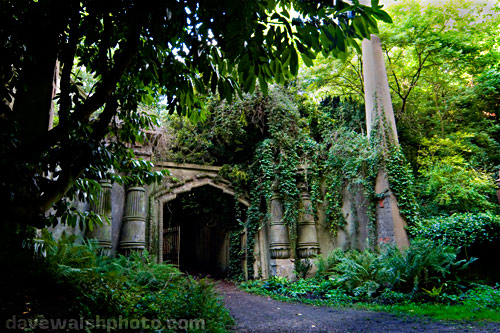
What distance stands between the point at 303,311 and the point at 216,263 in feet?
27.9

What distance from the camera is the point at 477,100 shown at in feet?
40.7

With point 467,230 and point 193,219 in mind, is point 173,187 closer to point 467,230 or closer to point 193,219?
point 193,219

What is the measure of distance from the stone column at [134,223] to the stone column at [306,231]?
4.31m

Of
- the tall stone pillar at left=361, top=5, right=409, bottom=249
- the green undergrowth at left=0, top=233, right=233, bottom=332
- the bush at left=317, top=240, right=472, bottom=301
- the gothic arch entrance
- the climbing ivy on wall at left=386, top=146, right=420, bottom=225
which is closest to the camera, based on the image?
the green undergrowth at left=0, top=233, right=233, bottom=332

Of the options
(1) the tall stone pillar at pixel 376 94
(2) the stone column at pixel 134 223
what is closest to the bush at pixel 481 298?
(1) the tall stone pillar at pixel 376 94

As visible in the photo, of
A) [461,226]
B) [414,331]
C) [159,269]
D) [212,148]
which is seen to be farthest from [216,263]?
[414,331]

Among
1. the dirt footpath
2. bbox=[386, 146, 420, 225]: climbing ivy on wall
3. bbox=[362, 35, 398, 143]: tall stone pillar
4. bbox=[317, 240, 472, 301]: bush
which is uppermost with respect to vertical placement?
bbox=[362, 35, 398, 143]: tall stone pillar

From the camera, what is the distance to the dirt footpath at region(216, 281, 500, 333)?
4.64m

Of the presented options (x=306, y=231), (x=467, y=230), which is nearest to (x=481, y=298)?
(x=467, y=230)

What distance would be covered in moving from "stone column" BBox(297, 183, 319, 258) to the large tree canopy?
7538 mm

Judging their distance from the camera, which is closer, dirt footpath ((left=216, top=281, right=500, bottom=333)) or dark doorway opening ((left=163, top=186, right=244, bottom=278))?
dirt footpath ((left=216, top=281, right=500, bottom=333))

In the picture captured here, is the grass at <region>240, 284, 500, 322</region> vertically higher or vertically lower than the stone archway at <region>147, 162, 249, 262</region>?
Result: lower

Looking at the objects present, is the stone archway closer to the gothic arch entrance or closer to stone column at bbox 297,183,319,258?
the gothic arch entrance

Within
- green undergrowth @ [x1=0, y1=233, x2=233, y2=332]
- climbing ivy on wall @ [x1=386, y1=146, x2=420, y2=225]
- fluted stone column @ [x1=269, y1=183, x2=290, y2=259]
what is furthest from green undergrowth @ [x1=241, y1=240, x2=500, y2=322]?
green undergrowth @ [x1=0, y1=233, x2=233, y2=332]
